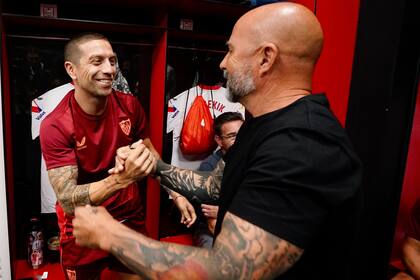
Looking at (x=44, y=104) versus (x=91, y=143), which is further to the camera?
(x=44, y=104)

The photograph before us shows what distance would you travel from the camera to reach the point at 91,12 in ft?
7.54

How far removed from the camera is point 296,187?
2.82ft

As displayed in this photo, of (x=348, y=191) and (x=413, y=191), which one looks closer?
(x=348, y=191)

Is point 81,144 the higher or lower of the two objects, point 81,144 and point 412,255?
the higher

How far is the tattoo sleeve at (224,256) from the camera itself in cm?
85

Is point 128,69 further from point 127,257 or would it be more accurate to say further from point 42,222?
point 127,257

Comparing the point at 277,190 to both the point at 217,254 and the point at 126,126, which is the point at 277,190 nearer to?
the point at 217,254

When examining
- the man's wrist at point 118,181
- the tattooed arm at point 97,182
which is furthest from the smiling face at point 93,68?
the man's wrist at point 118,181

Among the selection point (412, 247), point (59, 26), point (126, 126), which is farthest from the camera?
point (126, 126)

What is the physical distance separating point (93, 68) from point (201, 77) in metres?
0.94

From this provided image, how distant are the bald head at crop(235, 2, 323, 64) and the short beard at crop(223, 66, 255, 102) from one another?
105 mm

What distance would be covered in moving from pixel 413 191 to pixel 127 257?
1876mm

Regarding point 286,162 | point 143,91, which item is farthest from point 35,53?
point 286,162

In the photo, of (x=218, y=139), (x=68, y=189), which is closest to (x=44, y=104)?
(x=68, y=189)
